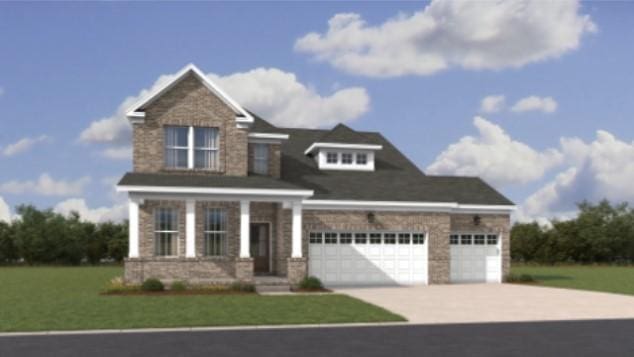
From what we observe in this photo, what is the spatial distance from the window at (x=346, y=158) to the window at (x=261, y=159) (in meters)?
5.12

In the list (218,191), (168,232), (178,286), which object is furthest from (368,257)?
(178,286)

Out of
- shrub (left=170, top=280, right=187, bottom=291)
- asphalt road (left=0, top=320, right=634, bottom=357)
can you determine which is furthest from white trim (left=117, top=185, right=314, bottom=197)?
asphalt road (left=0, top=320, right=634, bottom=357)

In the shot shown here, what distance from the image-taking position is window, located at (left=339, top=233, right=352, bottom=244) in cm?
2984

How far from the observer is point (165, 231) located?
27.0 m

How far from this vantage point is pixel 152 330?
572 inches

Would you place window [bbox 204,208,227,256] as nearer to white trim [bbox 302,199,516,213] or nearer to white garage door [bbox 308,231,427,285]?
white trim [bbox 302,199,516,213]

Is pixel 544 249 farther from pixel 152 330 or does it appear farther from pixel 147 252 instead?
pixel 152 330

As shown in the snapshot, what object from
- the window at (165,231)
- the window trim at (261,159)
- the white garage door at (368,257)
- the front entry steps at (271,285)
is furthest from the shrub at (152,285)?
the window trim at (261,159)

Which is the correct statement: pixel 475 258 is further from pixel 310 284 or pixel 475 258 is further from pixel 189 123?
pixel 189 123

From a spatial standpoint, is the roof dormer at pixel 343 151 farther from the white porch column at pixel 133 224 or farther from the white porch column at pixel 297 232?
the white porch column at pixel 133 224

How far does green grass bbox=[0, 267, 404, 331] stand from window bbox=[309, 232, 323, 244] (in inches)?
247

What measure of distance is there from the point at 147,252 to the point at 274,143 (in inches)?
319

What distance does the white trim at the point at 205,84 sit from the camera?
2773 centimetres

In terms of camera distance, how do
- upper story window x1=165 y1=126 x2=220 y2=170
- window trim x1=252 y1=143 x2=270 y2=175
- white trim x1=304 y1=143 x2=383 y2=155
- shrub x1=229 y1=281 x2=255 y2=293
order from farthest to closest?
white trim x1=304 y1=143 x2=383 y2=155 → window trim x1=252 y1=143 x2=270 y2=175 → upper story window x1=165 y1=126 x2=220 y2=170 → shrub x1=229 y1=281 x2=255 y2=293
